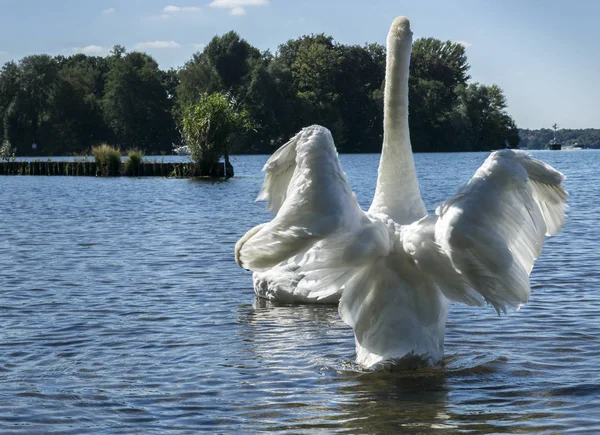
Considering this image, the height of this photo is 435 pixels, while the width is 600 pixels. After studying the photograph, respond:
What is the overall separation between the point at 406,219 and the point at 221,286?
18.0ft

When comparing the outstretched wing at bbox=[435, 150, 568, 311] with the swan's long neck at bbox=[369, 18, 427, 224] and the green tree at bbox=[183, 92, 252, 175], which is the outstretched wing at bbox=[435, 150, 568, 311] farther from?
the green tree at bbox=[183, 92, 252, 175]

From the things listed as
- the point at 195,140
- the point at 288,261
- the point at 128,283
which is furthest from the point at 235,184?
the point at 288,261

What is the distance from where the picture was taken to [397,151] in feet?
27.7

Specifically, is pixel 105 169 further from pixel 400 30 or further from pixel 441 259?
pixel 441 259

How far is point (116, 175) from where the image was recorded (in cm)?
5112

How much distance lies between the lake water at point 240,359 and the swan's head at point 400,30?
9.75ft

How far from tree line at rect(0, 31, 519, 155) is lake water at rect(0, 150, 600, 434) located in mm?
90977

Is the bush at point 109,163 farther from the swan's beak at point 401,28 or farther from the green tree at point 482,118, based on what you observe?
the green tree at point 482,118

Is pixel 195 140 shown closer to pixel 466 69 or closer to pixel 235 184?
pixel 235 184

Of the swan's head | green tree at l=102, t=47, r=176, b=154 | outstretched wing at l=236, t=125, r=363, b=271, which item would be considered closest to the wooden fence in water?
the swan's head

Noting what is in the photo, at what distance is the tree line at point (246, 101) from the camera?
348 feet

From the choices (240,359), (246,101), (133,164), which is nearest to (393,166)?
A: (240,359)

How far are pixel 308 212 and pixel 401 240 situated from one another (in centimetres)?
151

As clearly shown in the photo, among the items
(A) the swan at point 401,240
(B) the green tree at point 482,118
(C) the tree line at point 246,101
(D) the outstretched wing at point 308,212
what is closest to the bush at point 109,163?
(A) the swan at point 401,240
